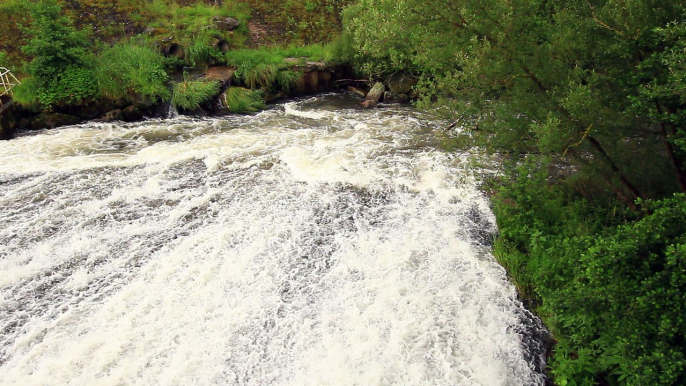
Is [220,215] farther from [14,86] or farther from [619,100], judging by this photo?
[14,86]

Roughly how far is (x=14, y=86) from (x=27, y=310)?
36.6ft

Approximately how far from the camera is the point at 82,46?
50.2 feet

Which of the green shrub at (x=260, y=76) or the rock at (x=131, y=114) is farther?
the green shrub at (x=260, y=76)

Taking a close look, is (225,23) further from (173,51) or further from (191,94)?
(191,94)

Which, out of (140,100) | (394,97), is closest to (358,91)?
(394,97)

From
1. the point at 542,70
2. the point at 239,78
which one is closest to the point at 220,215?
the point at 542,70

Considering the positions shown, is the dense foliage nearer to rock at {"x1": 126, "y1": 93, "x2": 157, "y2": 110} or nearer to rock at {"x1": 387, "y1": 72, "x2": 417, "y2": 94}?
rock at {"x1": 387, "y1": 72, "x2": 417, "y2": 94}

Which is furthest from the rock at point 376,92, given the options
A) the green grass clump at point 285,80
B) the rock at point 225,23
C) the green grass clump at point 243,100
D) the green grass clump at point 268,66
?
the rock at point 225,23

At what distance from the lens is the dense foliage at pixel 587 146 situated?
4.43 m

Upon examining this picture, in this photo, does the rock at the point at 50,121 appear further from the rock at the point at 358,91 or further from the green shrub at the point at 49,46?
the rock at the point at 358,91

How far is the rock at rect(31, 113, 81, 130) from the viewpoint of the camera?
45.3 ft

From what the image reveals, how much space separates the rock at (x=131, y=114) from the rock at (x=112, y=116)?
10 cm

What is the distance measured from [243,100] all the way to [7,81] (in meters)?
7.80

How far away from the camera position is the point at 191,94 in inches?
603
